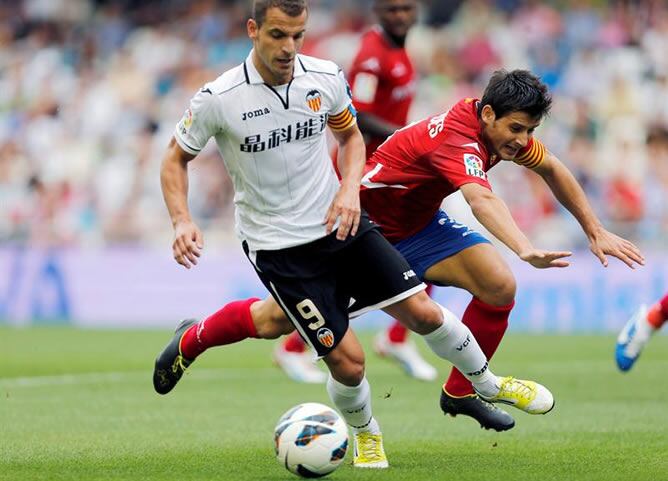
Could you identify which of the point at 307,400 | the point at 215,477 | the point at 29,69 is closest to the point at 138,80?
the point at 29,69

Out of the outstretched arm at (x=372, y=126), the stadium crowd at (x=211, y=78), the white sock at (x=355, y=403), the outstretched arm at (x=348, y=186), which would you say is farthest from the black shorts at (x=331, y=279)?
the stadium crowd at (x=211, y=78)

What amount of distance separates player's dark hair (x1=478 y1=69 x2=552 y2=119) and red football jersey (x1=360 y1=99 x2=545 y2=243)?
0.20m

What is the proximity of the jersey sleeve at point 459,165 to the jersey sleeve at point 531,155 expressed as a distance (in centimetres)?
45

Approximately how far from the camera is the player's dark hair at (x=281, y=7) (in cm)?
678

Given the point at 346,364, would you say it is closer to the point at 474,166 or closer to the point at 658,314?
the point at 474,166

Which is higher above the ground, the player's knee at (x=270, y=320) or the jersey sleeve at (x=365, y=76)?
the player's knee at (x=270, y=320)

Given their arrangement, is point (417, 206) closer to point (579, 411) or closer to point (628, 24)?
point (579, 411)

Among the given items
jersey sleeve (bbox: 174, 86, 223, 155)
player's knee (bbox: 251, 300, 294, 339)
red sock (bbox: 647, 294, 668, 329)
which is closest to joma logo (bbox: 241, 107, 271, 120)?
jersey sleeve (bbox: 174, 86, 223, 155)

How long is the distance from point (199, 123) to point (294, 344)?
587 centimetres

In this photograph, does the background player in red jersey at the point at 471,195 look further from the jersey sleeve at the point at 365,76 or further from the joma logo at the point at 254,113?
the jersey sleeve at the point at 365,76

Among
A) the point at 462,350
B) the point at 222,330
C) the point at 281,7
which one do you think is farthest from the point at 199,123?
the point at 462,350

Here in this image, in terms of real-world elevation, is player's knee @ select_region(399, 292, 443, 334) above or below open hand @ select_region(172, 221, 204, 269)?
below

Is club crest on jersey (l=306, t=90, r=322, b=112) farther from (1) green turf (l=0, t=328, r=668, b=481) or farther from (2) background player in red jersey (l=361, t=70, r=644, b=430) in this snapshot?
(1) green turf (l=0, t=328, r=668, b=481)

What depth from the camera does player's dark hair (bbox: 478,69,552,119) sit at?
293 inches
